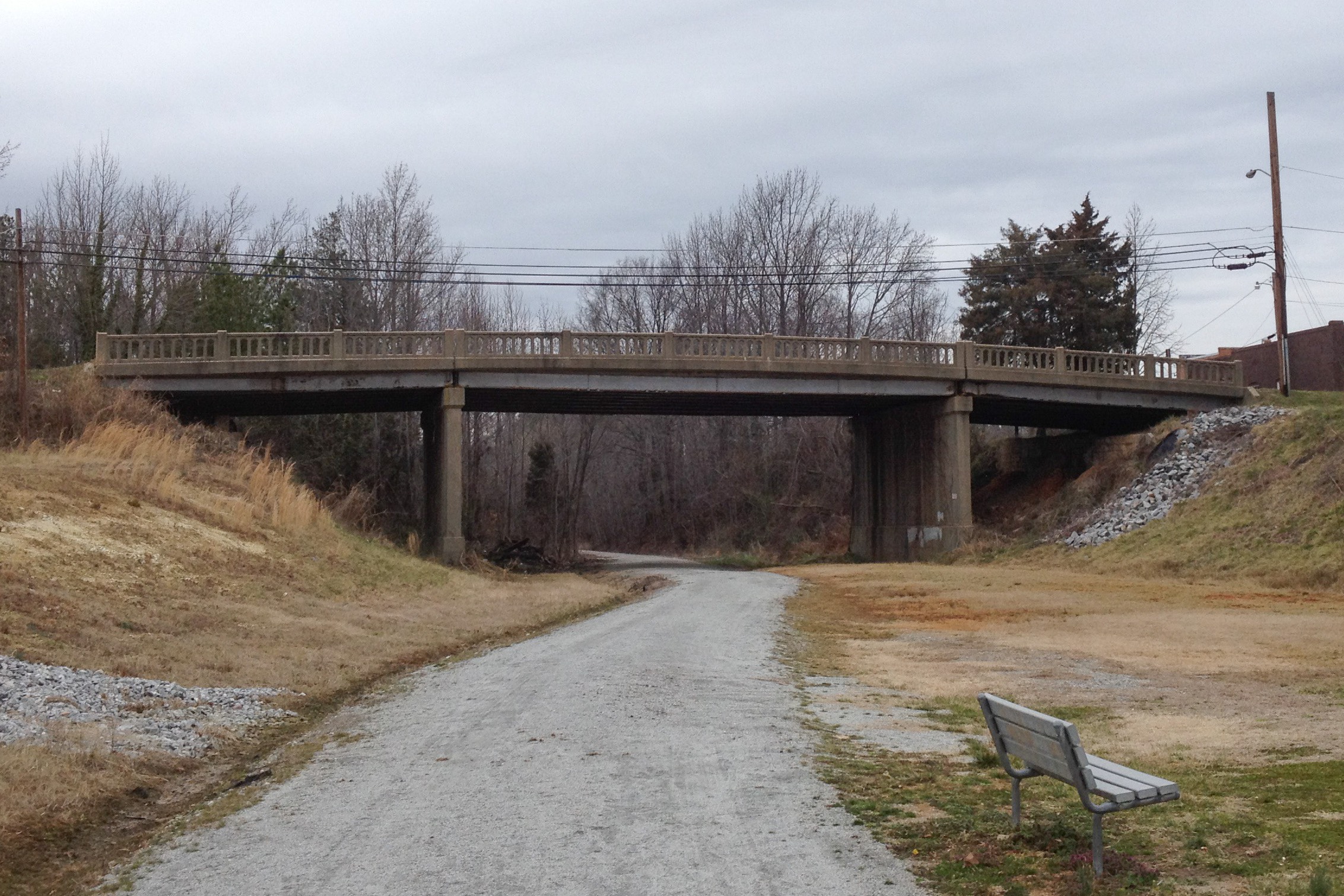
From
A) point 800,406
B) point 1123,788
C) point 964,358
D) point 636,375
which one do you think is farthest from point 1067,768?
point 800,406

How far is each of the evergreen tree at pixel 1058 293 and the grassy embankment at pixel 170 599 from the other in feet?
111

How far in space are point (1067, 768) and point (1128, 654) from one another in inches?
427

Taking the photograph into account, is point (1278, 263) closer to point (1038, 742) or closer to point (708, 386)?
point (708, 386)

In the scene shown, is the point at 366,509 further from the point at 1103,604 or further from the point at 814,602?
the point at 1103,604

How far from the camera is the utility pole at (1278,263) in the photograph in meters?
39.9

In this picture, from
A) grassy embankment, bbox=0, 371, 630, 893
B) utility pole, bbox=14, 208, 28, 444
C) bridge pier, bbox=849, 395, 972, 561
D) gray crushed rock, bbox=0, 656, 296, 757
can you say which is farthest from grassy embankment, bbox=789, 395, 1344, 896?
utility pole, bbox=14, 208, 28, 444

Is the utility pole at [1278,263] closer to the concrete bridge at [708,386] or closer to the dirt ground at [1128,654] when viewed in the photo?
the concrete bridge at [708,386]

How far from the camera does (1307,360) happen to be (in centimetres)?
→ 4509

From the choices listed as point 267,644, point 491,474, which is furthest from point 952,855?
point 491,474

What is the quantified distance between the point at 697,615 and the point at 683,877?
1616 centimetres

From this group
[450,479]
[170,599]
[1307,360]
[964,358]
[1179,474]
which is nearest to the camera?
[170,599]

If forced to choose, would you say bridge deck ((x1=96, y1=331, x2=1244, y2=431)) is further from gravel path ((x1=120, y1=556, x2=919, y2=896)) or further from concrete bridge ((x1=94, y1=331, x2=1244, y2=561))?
gravel path ((x1=120, y1=556, x2=919, y2=896))

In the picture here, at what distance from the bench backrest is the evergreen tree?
5279cm

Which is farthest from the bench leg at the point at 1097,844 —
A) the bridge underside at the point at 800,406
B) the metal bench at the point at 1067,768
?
the bridge underside at the point at 800,406
